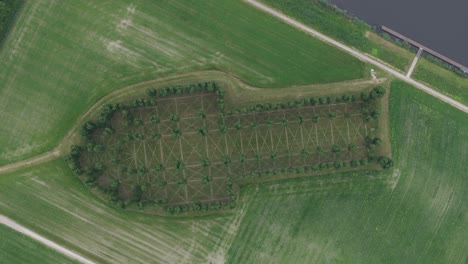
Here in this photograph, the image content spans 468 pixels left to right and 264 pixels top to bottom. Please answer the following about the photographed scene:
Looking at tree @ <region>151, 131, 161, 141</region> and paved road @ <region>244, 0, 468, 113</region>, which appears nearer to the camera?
tree @ <region>151, 131, 161, 141</region>

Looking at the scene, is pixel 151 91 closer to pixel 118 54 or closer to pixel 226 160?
pixel 118 54

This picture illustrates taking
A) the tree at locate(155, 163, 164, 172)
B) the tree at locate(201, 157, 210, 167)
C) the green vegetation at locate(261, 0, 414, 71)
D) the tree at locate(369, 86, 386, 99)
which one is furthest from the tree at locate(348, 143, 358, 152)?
the tree at locate(155, 163, 164, 172)

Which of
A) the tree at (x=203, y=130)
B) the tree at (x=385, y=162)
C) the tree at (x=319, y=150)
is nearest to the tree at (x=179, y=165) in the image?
the tree at (x=203, y=130)

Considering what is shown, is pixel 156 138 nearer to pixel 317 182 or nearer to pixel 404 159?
pixel 317 182

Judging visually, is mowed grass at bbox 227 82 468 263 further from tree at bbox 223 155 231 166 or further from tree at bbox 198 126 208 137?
tree at bbox 198 126 208 137

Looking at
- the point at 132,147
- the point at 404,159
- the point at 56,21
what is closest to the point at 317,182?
the point at 404,159

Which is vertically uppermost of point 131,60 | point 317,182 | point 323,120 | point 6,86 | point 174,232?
point 323,120
